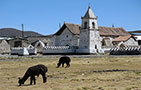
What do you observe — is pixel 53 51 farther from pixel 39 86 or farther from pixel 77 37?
pixel 39 86

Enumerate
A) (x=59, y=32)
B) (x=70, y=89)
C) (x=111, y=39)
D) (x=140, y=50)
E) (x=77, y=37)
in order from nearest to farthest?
(x=70, y=89) < (x=140, y=50) < (x=77, y=37) < (x=59, y=32) < (x=111, y=39)

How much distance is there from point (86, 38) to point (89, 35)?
2.99ft

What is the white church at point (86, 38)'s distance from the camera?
50.0 metres

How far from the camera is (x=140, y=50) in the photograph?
41.9m

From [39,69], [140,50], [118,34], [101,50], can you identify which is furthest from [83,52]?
[39,69]

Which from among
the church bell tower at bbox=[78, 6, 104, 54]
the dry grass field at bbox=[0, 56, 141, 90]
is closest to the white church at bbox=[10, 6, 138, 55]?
the church bell tower at bbox=[78, 6, 104, 54]

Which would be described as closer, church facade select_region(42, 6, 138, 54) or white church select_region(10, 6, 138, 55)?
white church select_region(10, 6, 138, 55)

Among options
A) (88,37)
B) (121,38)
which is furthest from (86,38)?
(121,38)

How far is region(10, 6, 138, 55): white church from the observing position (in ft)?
164

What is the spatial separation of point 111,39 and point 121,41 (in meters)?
3.88

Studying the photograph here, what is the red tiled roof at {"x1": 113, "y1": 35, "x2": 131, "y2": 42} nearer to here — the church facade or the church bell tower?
the church facade

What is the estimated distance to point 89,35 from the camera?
165 ft

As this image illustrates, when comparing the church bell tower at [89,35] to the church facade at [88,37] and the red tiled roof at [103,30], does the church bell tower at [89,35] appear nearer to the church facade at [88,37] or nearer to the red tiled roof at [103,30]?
the church facade at [88,37]

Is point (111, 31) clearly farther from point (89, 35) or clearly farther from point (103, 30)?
point (89, 35)
